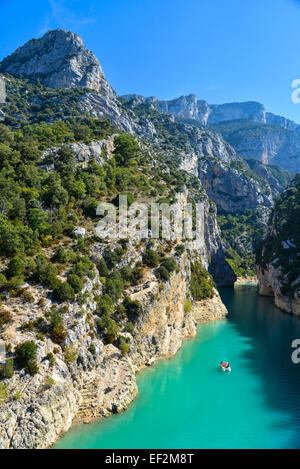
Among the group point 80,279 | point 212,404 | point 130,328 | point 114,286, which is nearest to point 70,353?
point 80,279

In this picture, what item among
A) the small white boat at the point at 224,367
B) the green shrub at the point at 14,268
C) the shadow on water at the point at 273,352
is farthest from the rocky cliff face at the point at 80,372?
the shadow on water at the point at 273,352

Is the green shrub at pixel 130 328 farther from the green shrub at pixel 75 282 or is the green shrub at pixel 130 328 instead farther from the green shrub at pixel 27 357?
the green shrub at pixel 27 357

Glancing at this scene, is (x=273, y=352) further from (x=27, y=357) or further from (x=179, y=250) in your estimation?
(x=27, y=357)

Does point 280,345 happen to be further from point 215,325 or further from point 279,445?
point 279,445

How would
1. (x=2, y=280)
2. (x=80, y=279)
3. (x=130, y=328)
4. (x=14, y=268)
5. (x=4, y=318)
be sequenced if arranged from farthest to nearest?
(x=130, y=328), (x=80, y=279), (x=14, y=268), (x=2, y=280), (x=4, y=318)
